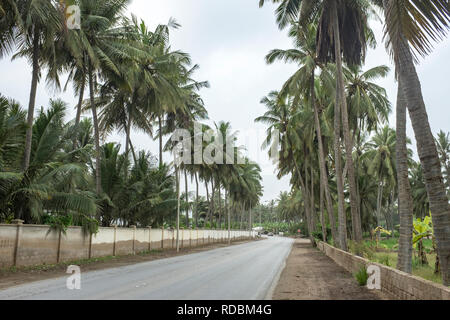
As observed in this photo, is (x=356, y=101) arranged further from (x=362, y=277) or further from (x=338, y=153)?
(x=362, y=277)

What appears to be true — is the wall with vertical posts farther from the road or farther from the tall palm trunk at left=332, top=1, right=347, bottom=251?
the tall palm trunk at left=332, top=1, right=347, bottom=251

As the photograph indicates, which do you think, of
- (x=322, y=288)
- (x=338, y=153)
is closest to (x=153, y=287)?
(x=322, y=288)

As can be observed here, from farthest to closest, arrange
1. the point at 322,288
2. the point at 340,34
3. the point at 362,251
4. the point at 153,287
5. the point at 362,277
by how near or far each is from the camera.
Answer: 1. the point at 340,34
2. the point at 362,251
3. the point at 362,277
4. the point at 322,288
5. the point at 153,287

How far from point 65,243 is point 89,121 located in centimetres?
1373

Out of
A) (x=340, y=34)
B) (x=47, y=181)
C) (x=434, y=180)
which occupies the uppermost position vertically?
(x=340, y=34)

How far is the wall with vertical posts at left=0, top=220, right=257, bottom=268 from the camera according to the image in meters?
13.0

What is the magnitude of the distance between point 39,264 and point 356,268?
11266 mm

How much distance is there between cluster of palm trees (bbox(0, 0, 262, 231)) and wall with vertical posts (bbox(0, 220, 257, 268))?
73cm

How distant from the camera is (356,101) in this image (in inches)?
897

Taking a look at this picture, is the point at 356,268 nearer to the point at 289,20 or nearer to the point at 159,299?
the point at 159,299

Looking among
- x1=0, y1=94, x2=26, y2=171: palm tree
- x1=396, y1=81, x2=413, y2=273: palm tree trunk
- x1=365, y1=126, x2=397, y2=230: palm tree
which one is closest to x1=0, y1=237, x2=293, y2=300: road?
x1=396, y1=81, x2=413, y2=273: palm tree trunk

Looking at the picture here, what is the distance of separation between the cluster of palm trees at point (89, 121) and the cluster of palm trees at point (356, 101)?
8.63 metres
